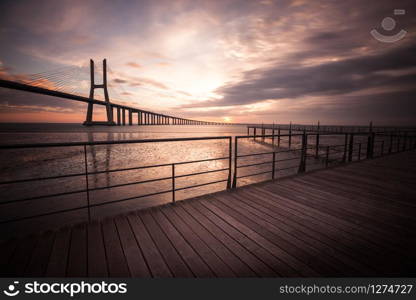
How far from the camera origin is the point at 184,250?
176cm

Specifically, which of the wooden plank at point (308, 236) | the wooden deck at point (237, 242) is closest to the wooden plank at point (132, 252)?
the wooden deck at point (237, 242)

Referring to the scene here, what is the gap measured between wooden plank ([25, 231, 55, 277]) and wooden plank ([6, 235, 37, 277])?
0.04 m

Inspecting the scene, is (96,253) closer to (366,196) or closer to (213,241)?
(213,241)

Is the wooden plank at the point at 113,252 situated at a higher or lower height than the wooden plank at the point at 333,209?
lower

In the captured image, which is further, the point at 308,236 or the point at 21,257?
the point at 308,236

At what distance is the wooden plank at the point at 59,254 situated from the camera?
1.51 meters

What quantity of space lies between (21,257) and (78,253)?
1.57 ft

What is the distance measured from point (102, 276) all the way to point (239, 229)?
1.38m

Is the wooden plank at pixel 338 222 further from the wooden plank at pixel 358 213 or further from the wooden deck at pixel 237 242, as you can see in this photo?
the wooden plank at pixel 358 213

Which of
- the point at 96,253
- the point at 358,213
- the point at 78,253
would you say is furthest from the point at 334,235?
the point at 78,253

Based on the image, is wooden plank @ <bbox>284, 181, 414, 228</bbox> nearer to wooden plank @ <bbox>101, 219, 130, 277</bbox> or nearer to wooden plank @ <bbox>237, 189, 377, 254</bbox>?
wooden plank @ <bbox>237, 189, 377, 254</bbox>

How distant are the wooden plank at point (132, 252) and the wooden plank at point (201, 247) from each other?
1.55 feet

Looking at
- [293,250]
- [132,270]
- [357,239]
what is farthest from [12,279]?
[357,239]

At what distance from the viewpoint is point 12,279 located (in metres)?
1.45
